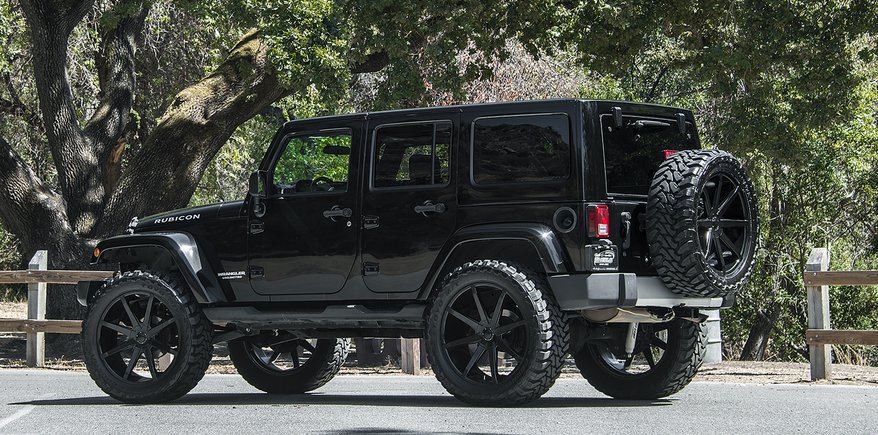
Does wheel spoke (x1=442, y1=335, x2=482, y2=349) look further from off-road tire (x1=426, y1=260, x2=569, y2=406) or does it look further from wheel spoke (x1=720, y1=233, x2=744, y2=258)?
wheel spoke (x1=720, y1=233, x2=744, y2=258)

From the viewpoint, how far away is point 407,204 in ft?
24.5

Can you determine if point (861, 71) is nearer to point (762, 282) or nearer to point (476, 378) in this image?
point (762, 282)

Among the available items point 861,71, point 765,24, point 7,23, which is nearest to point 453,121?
point 765,24

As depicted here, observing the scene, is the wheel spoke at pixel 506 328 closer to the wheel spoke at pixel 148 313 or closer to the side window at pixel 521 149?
the side window at pixel 521 149

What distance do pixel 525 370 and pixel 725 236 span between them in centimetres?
186

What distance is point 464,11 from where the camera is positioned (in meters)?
13.1

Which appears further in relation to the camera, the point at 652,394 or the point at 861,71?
the point at 861,71

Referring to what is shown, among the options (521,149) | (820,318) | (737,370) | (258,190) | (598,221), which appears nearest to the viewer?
(598,221)

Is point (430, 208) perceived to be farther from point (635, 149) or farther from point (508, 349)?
point (635, 149)

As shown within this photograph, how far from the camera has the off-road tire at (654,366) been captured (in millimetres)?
7836

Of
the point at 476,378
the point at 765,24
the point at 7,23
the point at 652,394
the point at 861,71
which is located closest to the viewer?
the point at 476,378

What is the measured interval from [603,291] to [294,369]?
3749mm

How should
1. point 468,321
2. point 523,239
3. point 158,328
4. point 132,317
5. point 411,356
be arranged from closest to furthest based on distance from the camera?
point 523,239 → point 468,321 → point 158,328 → point 132,317 → point 411,356

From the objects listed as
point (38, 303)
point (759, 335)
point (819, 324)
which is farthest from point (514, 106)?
point (759, 335)
